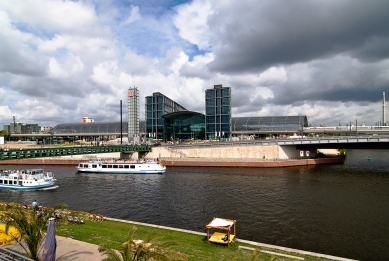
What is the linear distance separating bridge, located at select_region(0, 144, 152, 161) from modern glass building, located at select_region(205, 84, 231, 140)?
56599mm

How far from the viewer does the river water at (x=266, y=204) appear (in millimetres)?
25484

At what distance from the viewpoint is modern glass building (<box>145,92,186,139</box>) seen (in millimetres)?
163875

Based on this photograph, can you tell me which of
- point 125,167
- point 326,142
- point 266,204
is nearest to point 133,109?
point 125,167

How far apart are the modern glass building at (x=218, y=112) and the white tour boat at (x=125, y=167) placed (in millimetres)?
74535

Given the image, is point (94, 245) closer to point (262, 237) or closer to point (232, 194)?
point (262, 237)

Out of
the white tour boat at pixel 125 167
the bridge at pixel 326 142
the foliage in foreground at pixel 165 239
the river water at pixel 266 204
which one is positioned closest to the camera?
the foliage in foreground at pixel 165 239

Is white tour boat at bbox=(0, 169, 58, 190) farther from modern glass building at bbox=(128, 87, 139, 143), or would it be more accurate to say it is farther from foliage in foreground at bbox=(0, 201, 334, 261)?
modern glass building at bbox=(128, 87, 139, 143)

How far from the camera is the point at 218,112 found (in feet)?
480

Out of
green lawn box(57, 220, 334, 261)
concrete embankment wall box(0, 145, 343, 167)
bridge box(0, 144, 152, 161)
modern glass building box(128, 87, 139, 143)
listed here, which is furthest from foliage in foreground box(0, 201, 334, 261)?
modern glass building box(128, 87, 139, 143)

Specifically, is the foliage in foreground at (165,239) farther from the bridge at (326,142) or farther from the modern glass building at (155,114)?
the modern glass building at (155,114)

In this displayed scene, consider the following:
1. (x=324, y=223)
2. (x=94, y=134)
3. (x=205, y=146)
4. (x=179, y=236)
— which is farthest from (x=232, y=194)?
(x=94, y=134)

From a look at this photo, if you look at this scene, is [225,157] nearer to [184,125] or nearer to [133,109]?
[133,109]

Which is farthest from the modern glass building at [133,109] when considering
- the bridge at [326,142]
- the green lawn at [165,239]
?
the green lawn at [165,239]

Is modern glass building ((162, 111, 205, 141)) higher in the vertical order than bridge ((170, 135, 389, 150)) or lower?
higher
